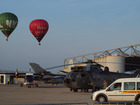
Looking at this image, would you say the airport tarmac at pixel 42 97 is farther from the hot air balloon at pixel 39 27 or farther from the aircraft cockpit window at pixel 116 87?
the hot air balloon at pixel 39 27

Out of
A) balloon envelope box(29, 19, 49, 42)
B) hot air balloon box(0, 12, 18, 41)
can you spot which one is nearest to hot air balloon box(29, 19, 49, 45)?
balloon envelope box(29, 19, 49, 42)

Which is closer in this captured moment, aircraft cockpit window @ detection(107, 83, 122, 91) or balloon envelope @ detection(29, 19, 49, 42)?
aircraft cockpit window @ detection(107, 83, 122, 91)

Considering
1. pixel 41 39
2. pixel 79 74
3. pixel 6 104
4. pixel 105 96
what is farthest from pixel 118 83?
pixel 41 39

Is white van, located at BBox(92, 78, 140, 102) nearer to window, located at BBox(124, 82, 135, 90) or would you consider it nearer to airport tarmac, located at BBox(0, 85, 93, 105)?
window, located at BBox(124, 82, 135, 90)

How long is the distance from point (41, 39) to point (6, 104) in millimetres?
35265

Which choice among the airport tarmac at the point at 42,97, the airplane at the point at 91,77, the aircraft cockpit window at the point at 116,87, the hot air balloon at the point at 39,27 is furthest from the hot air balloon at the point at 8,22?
the aircraft cockpit window at the point at 116,87

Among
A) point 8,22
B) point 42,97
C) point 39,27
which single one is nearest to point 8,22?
point 8,22

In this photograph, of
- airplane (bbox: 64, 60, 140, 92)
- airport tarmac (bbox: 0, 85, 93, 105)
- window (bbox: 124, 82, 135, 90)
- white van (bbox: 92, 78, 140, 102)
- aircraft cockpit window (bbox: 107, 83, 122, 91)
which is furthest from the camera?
airplane (bbox: 64, 60, 140, 92)

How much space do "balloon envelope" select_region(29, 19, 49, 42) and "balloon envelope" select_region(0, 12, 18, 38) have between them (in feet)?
9.90

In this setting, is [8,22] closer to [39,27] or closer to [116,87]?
[39,27]

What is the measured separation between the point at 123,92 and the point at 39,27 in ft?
111

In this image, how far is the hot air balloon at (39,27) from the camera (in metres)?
51.1

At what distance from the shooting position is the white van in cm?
1898

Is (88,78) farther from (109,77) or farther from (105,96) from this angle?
(105,96)
